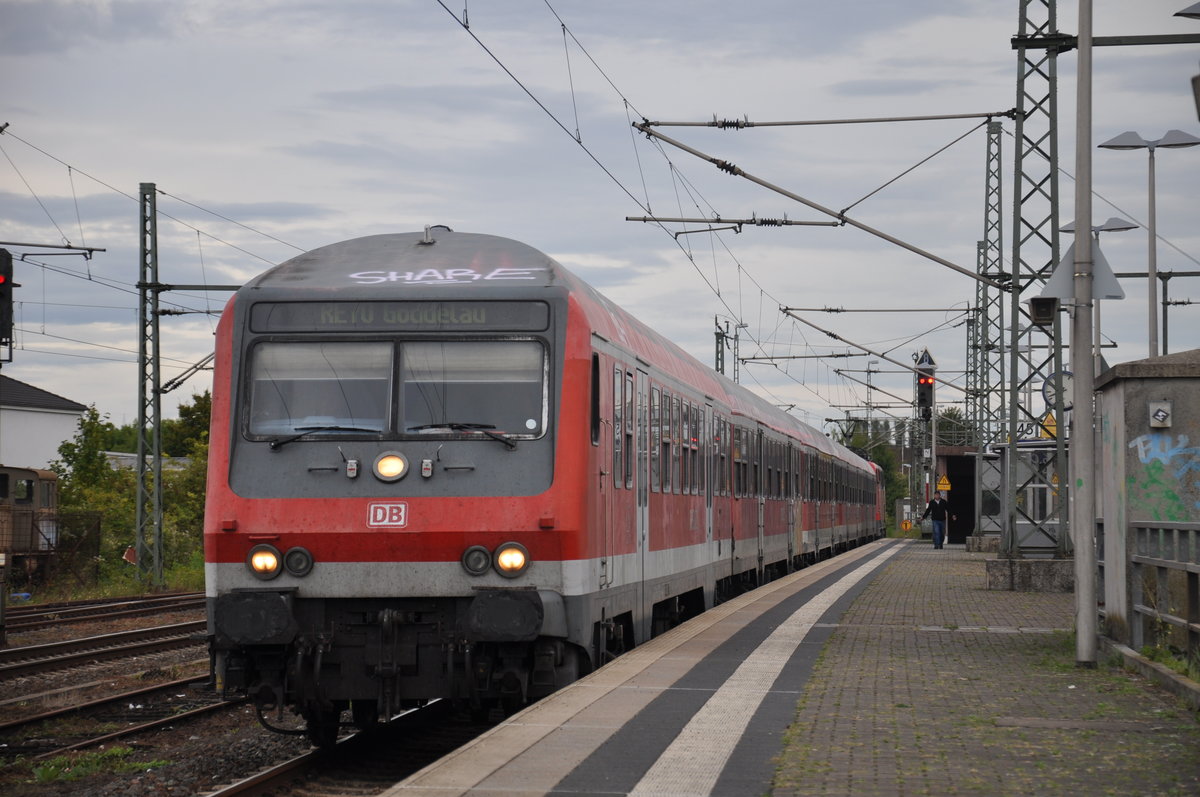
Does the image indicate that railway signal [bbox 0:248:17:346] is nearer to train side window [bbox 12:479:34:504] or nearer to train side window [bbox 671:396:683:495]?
train side window [bbox 671:396:683:495]

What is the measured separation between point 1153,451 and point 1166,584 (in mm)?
1428

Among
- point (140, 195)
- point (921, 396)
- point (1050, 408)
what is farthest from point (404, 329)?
point (921, 396)

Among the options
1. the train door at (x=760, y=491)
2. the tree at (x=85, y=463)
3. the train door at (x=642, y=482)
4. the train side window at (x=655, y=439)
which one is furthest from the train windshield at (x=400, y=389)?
the tree at (x=85, y=463)

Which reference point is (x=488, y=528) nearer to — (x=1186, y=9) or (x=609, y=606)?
(x=609, y=606)

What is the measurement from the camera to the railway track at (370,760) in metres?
9.49

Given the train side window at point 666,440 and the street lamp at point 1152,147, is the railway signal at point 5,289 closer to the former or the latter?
the train side window at point 666,440

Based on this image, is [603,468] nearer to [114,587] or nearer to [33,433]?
[114,587]

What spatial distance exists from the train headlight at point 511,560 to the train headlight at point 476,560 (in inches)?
2.5

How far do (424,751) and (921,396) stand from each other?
2667 centimetres

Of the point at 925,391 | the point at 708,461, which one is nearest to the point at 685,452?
the point at 708,461

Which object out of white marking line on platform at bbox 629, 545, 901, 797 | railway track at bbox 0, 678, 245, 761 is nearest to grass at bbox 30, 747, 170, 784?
railway track at bbox 0, 678, 245, 761

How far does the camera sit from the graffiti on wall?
12.5m

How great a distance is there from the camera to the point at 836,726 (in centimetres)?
905

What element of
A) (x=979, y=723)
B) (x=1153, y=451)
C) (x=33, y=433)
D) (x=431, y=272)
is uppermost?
(x=33, y=433)
